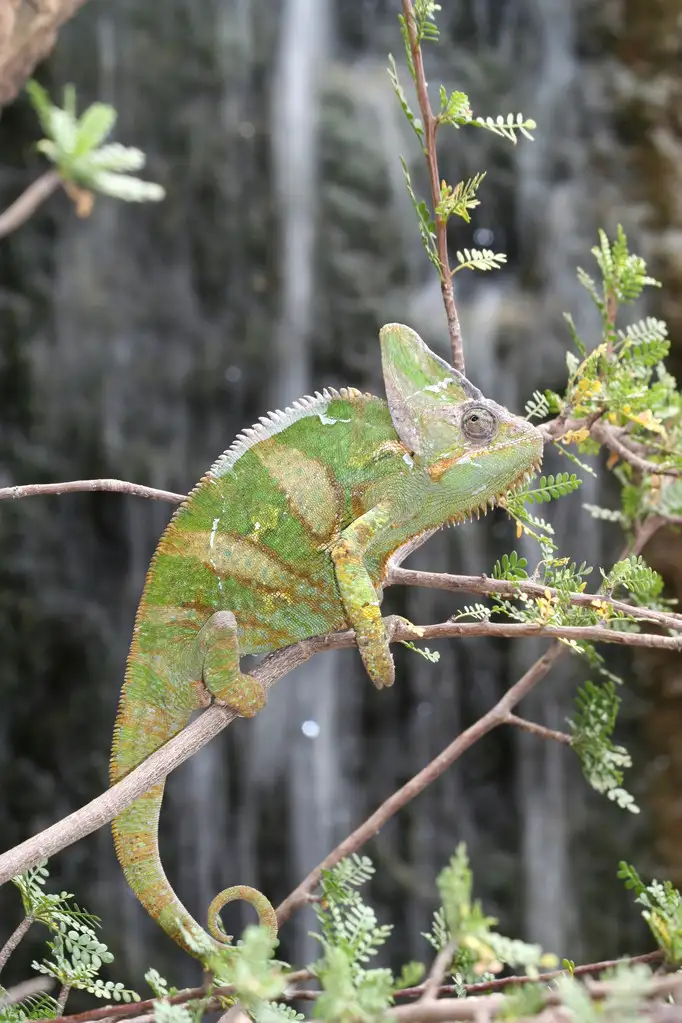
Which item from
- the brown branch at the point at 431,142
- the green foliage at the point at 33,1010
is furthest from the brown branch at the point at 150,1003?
the brown branch at the point at 431,142

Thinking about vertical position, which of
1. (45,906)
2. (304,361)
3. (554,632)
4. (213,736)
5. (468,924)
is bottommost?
(45,906)

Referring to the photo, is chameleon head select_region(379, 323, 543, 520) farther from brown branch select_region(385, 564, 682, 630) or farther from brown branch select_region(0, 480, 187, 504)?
brown branch select_region(0, 480, 187, 504)

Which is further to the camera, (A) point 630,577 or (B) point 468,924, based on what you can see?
(A) point 630,577

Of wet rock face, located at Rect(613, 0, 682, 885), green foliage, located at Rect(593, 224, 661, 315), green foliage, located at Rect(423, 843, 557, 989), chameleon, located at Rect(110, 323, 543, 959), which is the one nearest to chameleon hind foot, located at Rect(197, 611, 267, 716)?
chameleon, located at Rect(110, 323, 543, 959)

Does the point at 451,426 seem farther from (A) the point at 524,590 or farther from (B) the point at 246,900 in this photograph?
(B) the point at 246,900

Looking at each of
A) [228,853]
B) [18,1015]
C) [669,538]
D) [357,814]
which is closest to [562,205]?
[669,538]

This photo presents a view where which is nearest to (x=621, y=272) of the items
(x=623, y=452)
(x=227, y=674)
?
(x=623, y=452)
